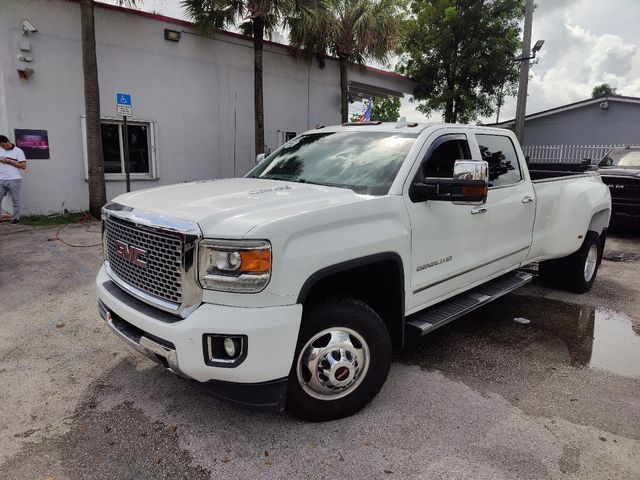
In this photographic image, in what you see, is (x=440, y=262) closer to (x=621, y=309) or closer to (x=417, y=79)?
(x=621, y=309)

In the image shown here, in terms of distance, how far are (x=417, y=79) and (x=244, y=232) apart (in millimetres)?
18460

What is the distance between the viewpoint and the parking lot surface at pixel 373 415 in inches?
99.9

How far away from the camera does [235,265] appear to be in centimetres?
242

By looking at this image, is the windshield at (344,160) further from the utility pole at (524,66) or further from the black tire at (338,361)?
the utility pole at (524,66)

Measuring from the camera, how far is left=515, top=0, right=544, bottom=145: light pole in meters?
13.0

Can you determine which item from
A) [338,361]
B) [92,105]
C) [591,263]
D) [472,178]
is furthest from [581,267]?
[92,105]

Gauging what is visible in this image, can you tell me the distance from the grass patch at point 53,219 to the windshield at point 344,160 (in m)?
7.02

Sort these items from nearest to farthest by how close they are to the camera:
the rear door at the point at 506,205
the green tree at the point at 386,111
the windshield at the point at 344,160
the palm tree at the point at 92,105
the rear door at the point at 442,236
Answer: the rear door at the point at 442,236, the windshield at the point at 344,160, the rear door at the point at 506,205, the palm tree at the point at 92,105, the green tree at the point at 386,111

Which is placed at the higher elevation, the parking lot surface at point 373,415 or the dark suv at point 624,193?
the dark suv at point 624,193

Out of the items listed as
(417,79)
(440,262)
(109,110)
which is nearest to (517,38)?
(417,79)

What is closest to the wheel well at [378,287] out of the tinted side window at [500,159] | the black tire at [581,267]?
the tinted side window at [500,159]

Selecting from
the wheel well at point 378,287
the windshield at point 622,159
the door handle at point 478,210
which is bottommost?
the wheel well at point 378,287

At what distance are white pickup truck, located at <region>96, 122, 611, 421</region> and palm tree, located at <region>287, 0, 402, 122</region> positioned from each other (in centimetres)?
944

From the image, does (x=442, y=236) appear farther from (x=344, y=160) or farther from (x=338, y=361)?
(x=338, y=361)
